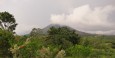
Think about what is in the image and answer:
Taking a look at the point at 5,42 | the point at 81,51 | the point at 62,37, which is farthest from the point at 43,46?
the point at 62,37

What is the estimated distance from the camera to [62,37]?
53375mm

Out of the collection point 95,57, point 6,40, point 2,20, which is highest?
point 2,20

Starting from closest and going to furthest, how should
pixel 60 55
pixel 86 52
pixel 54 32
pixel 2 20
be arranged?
1. pixel 60 55
2. pixel 86 52
3. pixel 54 32
4. pixel 2 20

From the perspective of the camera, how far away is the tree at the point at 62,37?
5055cm

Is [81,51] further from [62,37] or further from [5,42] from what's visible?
[62,37]

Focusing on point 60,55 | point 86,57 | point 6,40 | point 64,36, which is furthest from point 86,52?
point 64,36

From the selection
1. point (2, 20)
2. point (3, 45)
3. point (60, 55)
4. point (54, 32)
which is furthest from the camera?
point (2, 20)

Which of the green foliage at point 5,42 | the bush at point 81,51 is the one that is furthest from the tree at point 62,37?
the bush at point 81,51

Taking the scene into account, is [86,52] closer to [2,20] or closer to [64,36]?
[64,36]

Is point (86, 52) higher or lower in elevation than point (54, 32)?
lower

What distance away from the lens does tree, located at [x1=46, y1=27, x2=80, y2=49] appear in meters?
50.6

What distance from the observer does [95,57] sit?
3922 cm

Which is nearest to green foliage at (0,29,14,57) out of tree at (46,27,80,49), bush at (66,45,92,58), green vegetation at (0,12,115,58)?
green vegetation at (0,12,115,58)

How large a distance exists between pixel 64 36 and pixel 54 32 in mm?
4532
